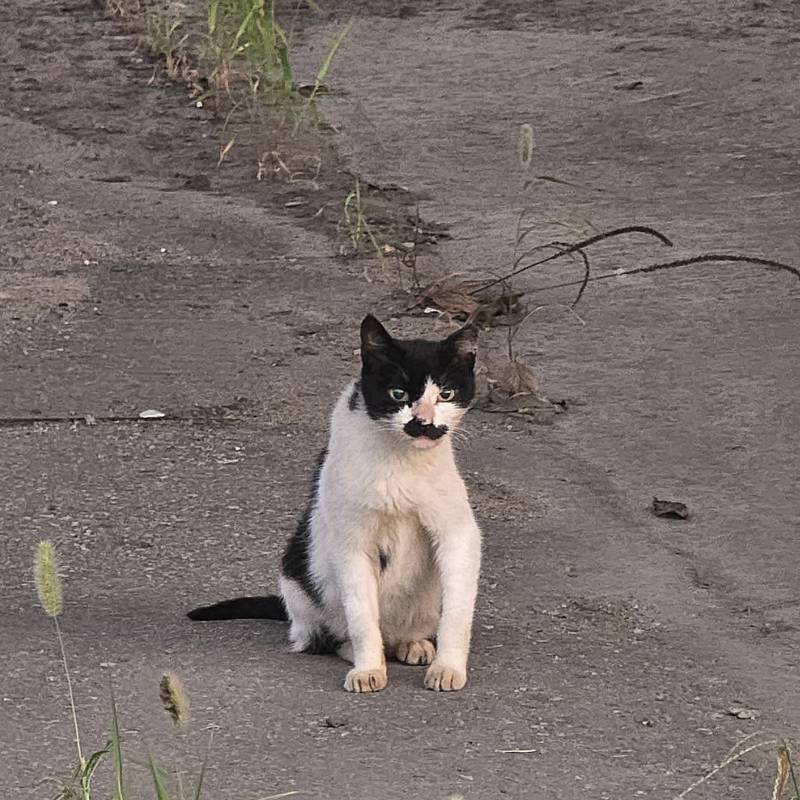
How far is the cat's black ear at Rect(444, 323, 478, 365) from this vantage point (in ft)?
12.9

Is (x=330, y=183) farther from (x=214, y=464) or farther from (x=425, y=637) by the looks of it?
(x=425, y=637)

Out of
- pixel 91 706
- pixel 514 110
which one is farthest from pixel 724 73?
pixel 91 706

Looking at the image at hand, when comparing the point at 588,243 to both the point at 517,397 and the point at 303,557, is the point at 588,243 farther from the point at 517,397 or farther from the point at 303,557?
the point at 303,557

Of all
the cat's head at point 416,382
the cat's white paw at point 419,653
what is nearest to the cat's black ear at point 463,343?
the cat's head at point 416,382

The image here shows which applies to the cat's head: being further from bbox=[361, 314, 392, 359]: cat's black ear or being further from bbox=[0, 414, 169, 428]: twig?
bbox=[0, 414, 169, 428]: twig

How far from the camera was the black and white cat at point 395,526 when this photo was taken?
3822mm

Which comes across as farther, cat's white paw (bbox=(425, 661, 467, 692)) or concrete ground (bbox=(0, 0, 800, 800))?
cat's white paw (bbox=(425, 661, 467, 692))

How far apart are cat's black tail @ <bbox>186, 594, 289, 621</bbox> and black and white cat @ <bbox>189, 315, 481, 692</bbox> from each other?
0.22m

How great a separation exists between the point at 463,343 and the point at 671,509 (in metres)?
1.27

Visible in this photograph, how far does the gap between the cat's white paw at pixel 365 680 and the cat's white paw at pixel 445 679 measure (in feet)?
0.37

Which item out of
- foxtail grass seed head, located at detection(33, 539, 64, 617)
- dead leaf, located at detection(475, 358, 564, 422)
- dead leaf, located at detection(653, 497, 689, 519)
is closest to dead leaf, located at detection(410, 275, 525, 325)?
A: dead leaf, located at detection(475, 358, 564, 422)

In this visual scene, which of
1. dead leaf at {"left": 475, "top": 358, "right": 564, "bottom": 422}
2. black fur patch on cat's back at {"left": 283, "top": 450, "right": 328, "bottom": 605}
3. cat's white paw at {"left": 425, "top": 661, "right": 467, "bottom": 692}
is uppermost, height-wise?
black fur patch on cat's back at {"left": 283, "top": 450, "right": 328, "bottom": 605}

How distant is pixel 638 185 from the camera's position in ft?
25.6

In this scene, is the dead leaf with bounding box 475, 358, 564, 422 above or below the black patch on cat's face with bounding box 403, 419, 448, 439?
below
